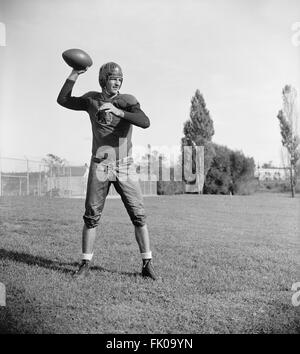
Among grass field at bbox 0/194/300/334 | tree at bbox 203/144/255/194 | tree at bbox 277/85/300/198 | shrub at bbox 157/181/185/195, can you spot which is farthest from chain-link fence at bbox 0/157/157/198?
grass field at bbox 0/194/300/334

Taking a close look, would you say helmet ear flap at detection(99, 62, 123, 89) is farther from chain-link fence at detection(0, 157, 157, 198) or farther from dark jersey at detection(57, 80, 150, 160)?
chain-link fence at detection(0, 157, 157, 198)

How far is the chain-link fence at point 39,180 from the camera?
68.9ft

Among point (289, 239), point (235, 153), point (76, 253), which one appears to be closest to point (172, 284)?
point (76, 253)

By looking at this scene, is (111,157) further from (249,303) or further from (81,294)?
(249,303)

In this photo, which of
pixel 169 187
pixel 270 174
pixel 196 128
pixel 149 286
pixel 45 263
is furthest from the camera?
pixel 270 174

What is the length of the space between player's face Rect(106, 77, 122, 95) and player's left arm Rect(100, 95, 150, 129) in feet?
0.37

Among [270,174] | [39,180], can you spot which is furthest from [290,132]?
[39,180]

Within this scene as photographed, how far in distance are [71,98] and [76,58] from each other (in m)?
0.38

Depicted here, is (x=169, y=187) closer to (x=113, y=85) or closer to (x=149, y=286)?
(x=113, y=85)

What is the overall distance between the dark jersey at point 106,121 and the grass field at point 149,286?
1.24 m

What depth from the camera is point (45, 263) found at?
14.1 ft

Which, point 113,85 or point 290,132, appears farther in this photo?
point 290,132
